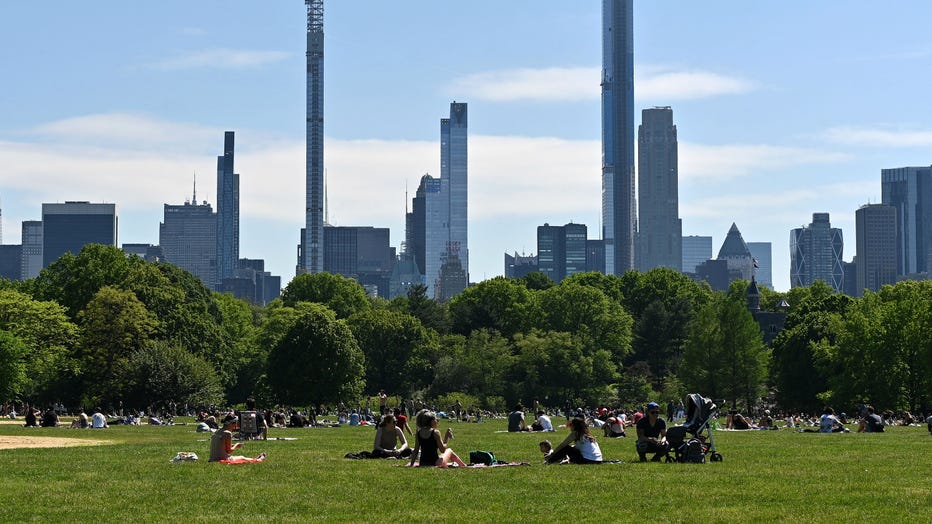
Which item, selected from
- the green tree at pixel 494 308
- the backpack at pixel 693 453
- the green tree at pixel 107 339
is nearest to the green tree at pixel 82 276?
the green tree at pixel 107 339

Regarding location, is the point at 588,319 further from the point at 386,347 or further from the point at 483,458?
the point at 483,458

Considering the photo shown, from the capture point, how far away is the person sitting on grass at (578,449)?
28.3 metres

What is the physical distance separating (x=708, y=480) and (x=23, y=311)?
2740 inches

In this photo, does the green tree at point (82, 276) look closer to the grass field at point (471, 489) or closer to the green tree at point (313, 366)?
the green tree at point (313, 366)

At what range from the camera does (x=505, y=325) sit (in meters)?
139

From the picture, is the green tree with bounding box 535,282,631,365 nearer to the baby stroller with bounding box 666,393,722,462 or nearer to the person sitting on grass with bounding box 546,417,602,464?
the baby stroller with bounding box 666,393,722,462

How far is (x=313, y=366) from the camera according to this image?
90.2 m

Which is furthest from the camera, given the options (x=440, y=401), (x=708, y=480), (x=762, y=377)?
(x=440, y=401)

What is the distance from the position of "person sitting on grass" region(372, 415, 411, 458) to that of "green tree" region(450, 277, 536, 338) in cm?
10197

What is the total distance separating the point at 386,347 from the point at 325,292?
3871 cm

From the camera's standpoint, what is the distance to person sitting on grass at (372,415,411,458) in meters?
31.0

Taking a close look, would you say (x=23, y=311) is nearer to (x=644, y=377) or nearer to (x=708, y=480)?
(x=644, y=377)

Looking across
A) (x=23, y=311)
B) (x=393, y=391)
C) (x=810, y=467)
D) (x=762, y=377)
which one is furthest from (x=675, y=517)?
(x=393, y=391)

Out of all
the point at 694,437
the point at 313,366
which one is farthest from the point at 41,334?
the point at 694,437
